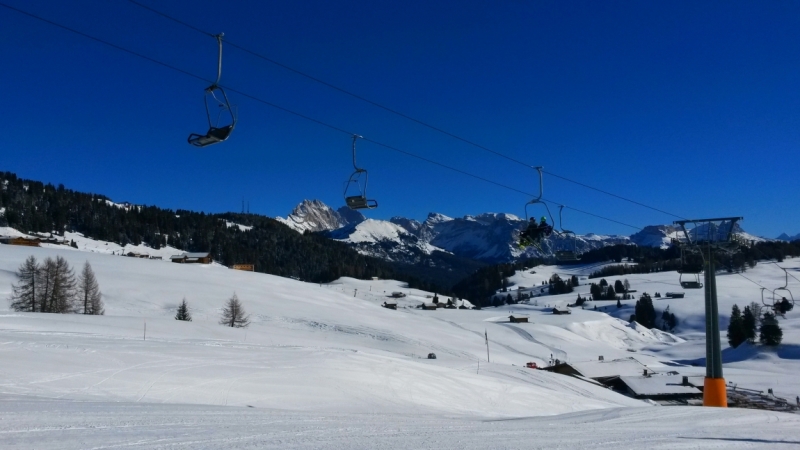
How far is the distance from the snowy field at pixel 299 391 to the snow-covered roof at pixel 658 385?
4.50 metres

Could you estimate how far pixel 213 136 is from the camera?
11094mm

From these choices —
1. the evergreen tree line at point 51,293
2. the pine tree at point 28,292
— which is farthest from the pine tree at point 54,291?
the pine tree at point 28,292

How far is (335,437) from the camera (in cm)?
973

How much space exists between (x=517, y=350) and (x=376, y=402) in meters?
47.9

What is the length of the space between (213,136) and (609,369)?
45101 mm

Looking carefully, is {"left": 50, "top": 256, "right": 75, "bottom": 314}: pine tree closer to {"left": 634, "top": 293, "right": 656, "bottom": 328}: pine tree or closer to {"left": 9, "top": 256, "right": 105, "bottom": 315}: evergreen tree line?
{"left": 9, "top": 256, "right": 105, "bottom": 315}: evergreen tree line

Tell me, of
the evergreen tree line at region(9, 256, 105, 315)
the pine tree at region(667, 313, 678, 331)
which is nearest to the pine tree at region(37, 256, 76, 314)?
the evergreen tree line at region(9, 256, 105, 315)

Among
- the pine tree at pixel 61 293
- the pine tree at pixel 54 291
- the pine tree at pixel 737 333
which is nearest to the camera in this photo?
the pine tree at pixel 54 291

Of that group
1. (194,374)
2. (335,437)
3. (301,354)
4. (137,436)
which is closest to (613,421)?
(335,437)

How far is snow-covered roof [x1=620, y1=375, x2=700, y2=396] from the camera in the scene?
37281mm

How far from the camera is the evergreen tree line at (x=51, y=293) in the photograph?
2061 inches

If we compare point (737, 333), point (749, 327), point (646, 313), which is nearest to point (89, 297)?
point (737, 333)

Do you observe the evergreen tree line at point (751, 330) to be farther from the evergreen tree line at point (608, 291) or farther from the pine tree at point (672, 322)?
the evergreen tree line at point (608, 291)

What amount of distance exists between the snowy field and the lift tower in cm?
340
